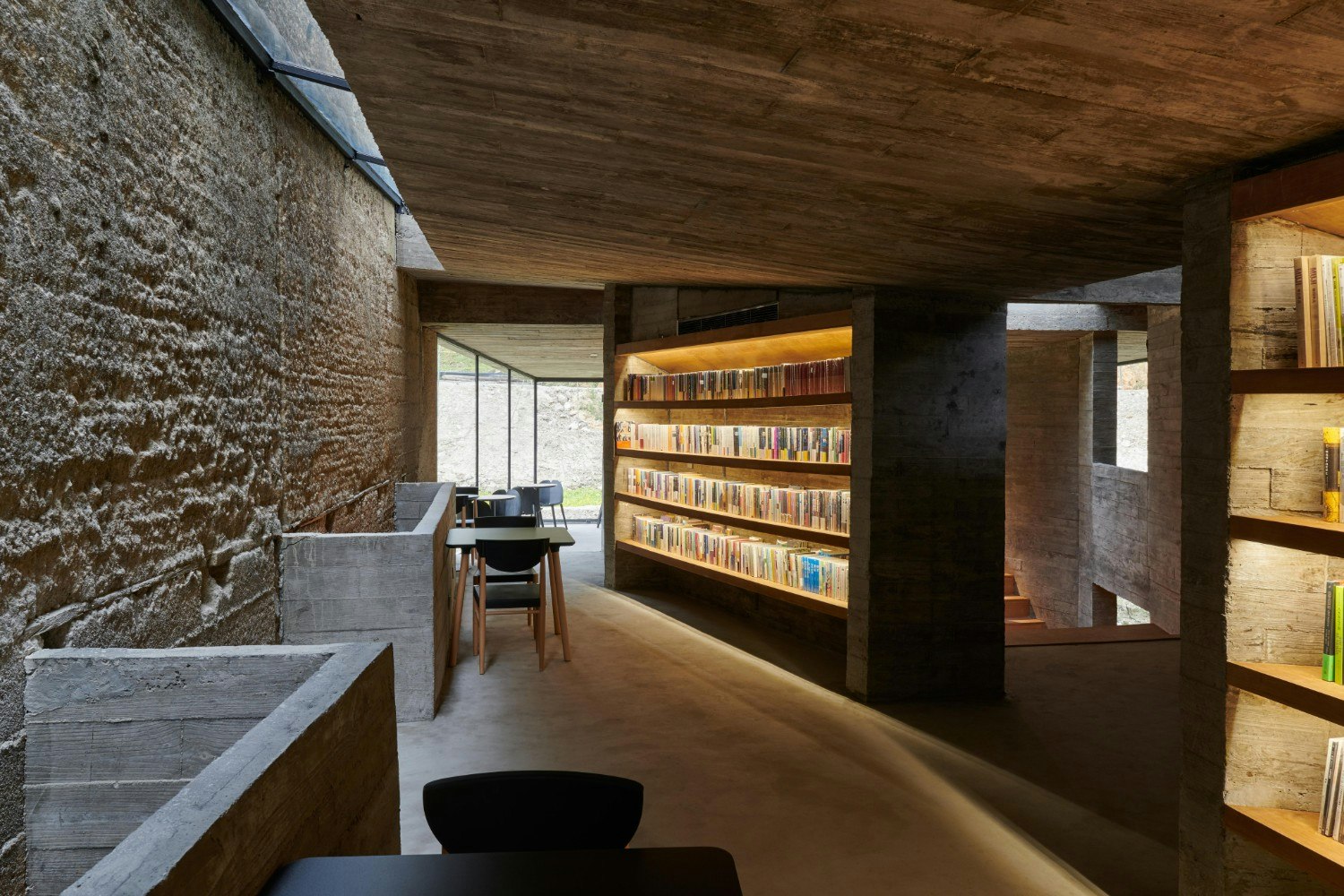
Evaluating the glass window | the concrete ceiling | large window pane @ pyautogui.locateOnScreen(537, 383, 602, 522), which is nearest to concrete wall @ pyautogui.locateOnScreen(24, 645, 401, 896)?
the concrete ceiling

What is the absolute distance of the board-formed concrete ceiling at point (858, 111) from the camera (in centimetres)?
181

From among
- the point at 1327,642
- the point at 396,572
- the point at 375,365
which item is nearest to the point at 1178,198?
the point at 1327,642

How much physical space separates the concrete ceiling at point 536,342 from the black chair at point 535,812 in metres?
7.16

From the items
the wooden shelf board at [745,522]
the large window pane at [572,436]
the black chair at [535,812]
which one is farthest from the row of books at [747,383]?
the large window pane at [572,436]

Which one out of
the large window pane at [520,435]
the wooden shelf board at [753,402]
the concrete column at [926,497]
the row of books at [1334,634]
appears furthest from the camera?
the large window pane at [520,435]

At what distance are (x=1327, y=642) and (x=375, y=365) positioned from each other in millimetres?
6508

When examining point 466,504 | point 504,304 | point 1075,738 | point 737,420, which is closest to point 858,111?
point 1075,738

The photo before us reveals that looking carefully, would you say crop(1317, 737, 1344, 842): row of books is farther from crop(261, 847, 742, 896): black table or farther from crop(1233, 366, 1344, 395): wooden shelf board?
crop(261, 847, 742, 896): black table

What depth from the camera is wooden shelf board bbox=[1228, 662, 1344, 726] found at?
84.2 inches

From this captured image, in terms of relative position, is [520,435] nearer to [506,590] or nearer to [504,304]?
[504,304]

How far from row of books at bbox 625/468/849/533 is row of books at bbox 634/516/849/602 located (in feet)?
0.69

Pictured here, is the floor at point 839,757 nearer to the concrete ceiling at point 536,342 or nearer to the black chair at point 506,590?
the black chair at point 506,590

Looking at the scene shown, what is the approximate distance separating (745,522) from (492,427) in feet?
28.4

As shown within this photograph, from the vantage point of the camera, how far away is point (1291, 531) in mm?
2248
